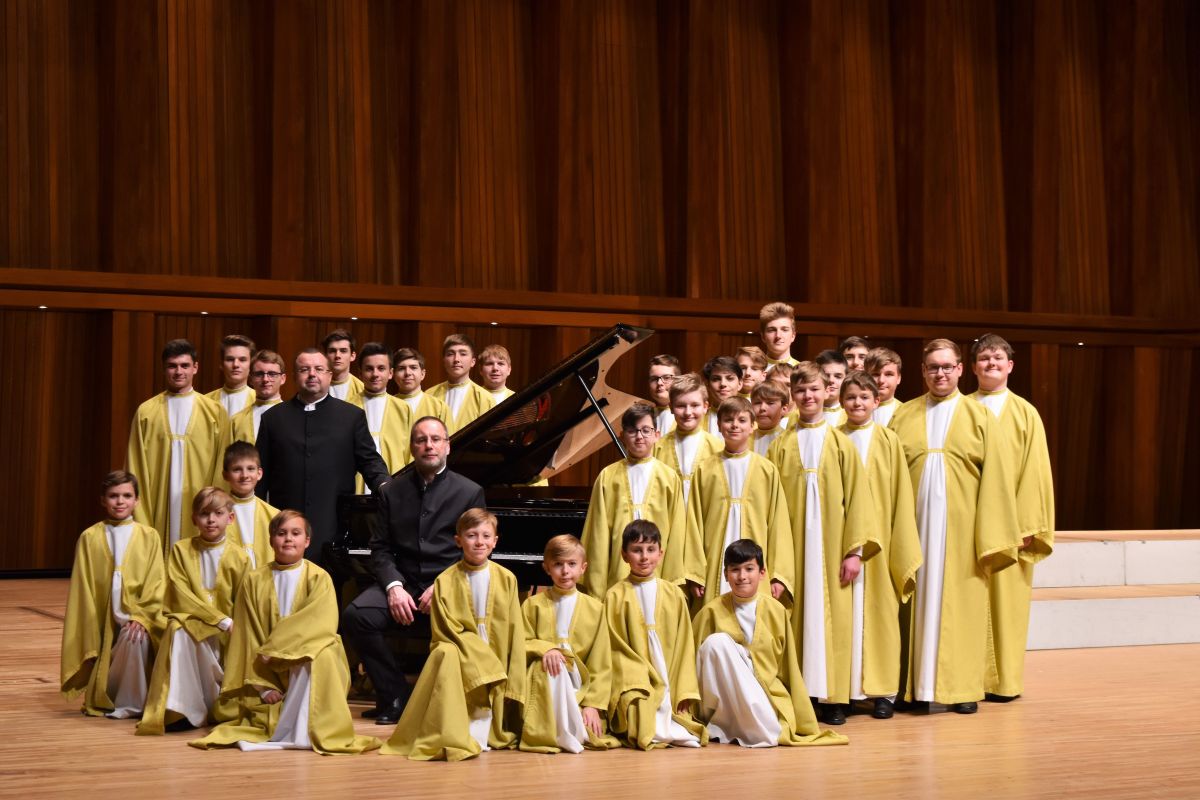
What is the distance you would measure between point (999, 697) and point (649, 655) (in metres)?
1.88

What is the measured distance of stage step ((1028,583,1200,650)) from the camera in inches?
294

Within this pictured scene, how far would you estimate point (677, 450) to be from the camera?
559 cm

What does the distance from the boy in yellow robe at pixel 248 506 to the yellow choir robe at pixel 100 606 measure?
1.27 ft

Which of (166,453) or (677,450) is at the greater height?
(677,450)

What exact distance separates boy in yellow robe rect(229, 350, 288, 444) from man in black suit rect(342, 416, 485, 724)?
121cm

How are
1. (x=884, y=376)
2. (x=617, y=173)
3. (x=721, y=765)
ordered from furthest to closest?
(x=617, y=173)
(x=884, y=376)
(x=721, y=765)

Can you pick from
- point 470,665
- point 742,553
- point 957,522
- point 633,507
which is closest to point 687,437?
point 633,507

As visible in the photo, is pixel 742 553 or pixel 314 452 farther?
pixel 314 452

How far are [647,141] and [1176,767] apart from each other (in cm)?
763

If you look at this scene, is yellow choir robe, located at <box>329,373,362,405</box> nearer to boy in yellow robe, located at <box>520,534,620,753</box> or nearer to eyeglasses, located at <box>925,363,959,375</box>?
boy in yellow robe, located at <box>520,534,620,753</box>

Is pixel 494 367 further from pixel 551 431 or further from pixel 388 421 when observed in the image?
pixel 551 431

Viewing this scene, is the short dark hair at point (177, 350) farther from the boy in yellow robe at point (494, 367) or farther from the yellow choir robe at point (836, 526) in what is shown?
the yellow choir robe at point (836, 526)

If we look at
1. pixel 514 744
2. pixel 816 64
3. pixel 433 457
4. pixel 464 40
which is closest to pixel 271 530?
pixel 433 457

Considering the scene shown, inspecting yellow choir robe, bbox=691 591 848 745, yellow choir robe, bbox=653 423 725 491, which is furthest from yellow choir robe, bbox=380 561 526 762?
yellow choir robe, bbox=653 423 725 491
